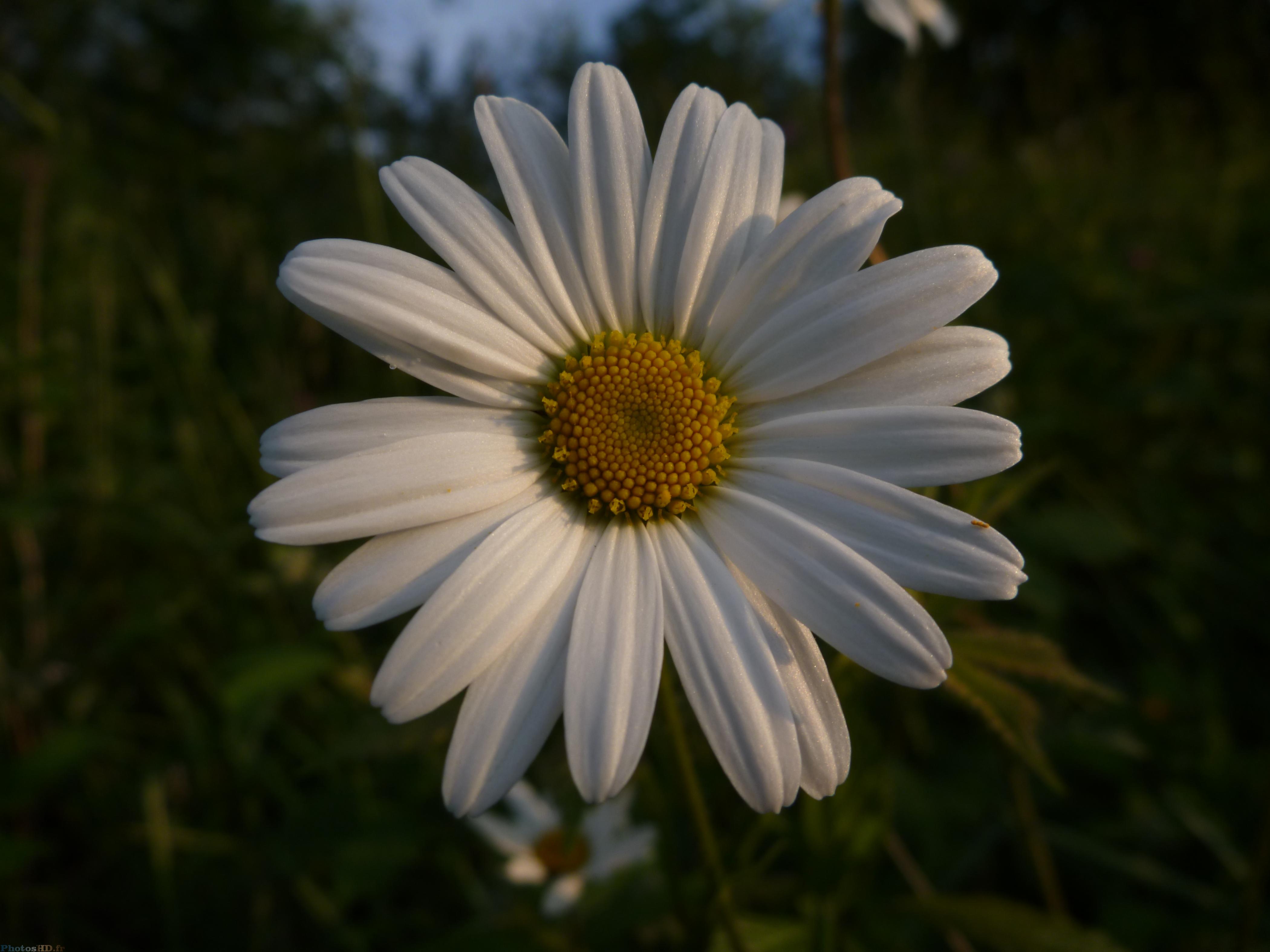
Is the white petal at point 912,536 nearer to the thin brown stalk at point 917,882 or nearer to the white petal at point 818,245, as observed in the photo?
the white petal at point 818,245

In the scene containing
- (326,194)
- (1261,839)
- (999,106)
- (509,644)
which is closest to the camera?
(509,644)

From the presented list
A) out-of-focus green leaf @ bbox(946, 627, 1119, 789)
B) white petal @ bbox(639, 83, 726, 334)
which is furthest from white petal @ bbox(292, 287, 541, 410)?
out-of-focus green leaf @ bbox(946, 627, 1119, 789)

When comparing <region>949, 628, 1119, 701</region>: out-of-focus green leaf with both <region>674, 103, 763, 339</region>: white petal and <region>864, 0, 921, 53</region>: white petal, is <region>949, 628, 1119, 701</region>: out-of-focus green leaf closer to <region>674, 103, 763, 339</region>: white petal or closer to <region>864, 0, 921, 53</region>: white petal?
<region>674, 103, 763, 339</region>: white petal

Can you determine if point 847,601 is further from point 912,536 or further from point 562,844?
point 562,844

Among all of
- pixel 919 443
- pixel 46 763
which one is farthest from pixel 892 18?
pixel 46 763

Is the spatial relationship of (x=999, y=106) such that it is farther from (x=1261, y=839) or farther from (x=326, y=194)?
(x=1261, y=839)

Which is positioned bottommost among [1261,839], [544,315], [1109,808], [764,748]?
[1109,808]

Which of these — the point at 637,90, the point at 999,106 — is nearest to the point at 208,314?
the point at 637,90
